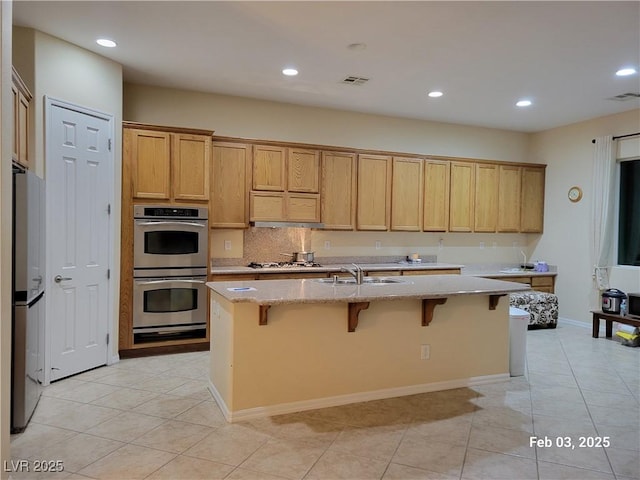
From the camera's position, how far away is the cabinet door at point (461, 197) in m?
6.55

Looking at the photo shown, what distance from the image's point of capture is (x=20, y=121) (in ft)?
10.7

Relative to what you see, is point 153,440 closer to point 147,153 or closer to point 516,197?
point 147,153

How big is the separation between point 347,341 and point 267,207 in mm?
2495

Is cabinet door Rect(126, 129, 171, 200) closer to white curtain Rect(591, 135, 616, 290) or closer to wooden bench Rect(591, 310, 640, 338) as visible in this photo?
wooden bench Rect(591, 310, 640, 338)

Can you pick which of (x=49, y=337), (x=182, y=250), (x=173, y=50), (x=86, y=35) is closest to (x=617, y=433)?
(x=182, y=250)

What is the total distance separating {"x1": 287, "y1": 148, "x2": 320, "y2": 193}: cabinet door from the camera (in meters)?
5.55

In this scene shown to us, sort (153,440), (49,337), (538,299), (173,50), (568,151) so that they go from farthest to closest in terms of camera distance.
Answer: (568,151) < (538,299) < (173,50) < (49,337) < (153,440)

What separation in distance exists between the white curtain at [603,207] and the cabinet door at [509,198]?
1073 millimetres

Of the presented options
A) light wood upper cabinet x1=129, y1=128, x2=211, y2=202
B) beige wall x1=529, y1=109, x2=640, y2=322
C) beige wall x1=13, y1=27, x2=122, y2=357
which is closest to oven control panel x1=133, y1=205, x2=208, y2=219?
light wood upper cabinet x1=129, y1=128, x2=211, y2=202

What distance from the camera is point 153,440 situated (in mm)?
2773

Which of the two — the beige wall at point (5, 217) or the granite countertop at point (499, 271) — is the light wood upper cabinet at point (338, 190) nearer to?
the granite countertop at point (499, 271)

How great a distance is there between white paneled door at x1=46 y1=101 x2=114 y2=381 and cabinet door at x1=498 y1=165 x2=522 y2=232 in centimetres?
556

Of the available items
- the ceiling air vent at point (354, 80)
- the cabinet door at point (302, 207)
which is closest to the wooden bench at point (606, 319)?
the cabinet door at point (302, 207)

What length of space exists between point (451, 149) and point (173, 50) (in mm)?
4444
